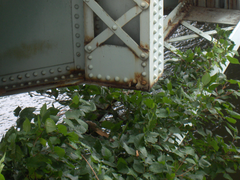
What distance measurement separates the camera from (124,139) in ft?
8.49

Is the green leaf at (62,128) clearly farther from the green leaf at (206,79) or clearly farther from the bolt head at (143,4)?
the green leaf at (206,79)

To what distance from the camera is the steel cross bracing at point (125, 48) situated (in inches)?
95.7

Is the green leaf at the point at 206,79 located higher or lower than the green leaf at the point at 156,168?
higher

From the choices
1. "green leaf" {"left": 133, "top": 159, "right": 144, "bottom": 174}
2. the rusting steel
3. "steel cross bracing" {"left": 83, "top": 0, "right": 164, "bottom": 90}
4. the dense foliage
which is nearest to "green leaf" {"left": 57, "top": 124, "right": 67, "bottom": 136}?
the dense foliage

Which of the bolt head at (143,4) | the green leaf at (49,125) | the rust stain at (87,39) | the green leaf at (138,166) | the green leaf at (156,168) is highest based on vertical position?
the bolt head at (143,4)

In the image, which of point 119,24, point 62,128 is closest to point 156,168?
point 62,128

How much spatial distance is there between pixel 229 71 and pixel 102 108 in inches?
198

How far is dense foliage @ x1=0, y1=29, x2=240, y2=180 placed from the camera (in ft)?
5.98

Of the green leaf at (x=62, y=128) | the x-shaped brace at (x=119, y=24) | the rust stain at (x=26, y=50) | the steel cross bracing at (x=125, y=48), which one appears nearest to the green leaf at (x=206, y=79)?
the steel cross bracing at (x=125, y=48)

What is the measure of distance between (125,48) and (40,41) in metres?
0.87

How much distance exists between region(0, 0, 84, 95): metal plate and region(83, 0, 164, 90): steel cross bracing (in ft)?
0.47

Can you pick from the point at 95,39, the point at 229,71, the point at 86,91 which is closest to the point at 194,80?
the point at 86,91

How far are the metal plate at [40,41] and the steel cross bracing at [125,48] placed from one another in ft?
0.47

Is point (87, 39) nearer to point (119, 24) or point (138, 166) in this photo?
point (119, 24)
